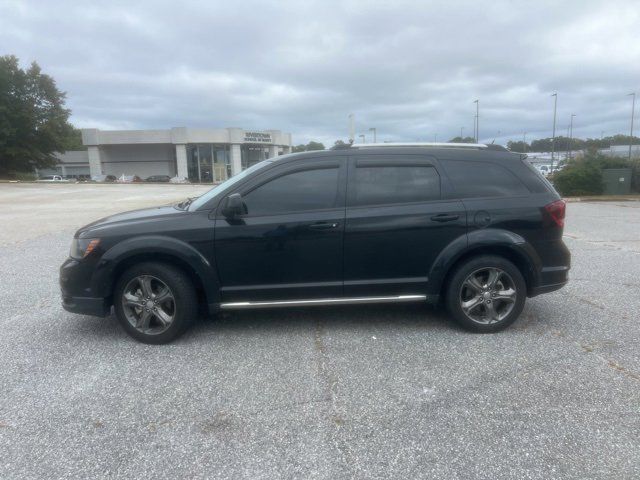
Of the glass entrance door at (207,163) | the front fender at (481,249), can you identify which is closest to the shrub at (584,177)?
the front fender at (481,249)

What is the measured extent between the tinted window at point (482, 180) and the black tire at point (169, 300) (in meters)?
2.75

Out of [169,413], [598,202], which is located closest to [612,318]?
[169,413]

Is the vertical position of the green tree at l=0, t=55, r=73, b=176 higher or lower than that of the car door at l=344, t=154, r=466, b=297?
higher

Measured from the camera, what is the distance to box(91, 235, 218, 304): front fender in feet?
13.9

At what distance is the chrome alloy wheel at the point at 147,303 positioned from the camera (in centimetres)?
432

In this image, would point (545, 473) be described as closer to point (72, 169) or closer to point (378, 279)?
point (378, 279)

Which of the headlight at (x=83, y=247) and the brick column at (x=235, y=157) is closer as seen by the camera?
the headlight at (x=83, y=247)

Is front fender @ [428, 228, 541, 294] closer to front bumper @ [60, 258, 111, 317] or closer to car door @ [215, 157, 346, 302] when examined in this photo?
car door @ [215, 157, 346, 302]

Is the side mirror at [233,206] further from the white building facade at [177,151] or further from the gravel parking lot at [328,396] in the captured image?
the white building facade at [177,151]

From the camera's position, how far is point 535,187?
4645 millimetres

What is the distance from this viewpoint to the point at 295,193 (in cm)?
447

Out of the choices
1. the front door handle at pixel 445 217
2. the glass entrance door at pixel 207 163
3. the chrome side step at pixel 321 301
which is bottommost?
the chrome side step at pixel 321 301

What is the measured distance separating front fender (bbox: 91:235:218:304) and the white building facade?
202ft

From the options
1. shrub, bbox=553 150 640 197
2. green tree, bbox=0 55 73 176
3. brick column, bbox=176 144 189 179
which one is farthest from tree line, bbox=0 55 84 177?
shrub, bbox=553 150 640 197
